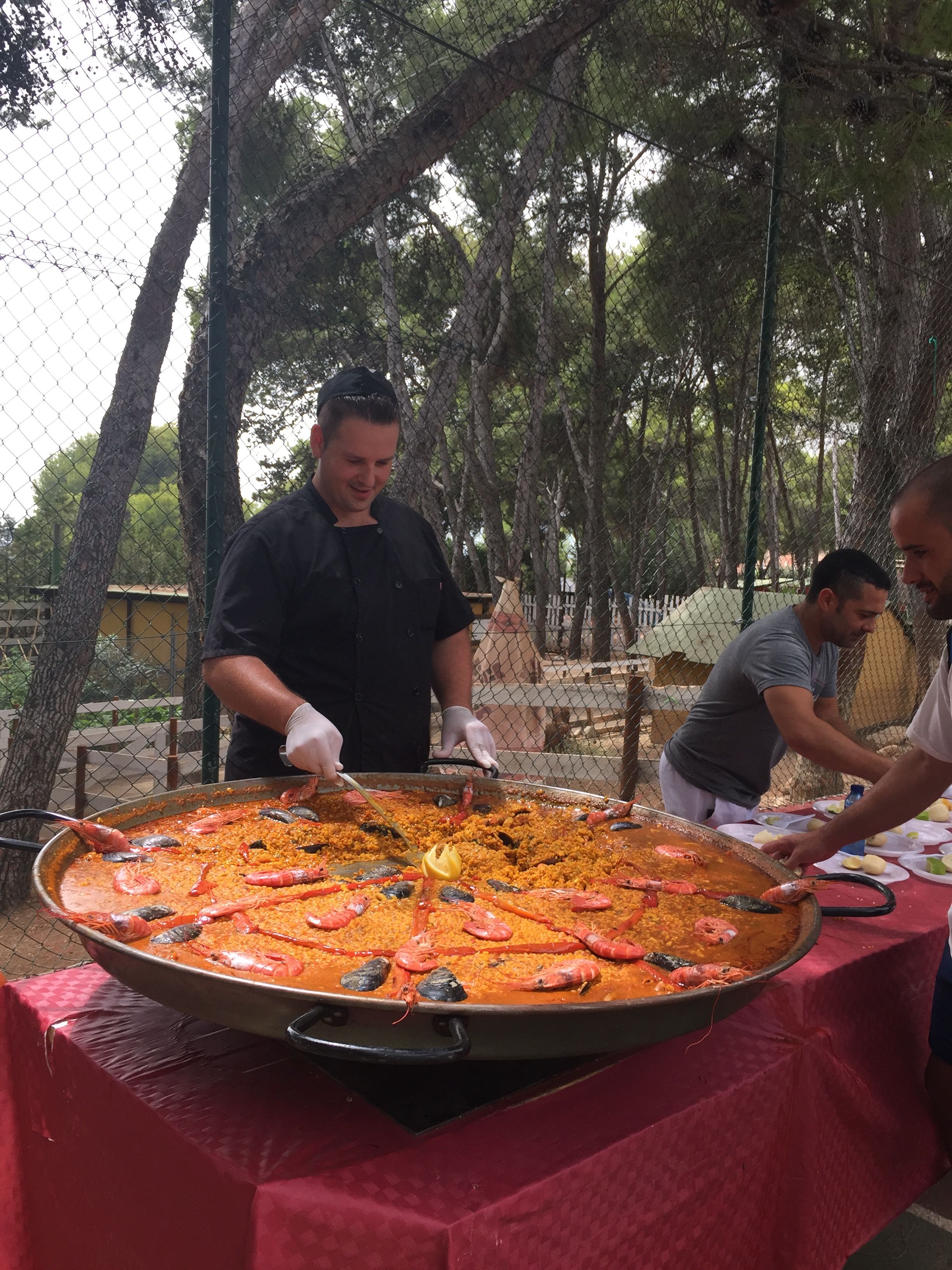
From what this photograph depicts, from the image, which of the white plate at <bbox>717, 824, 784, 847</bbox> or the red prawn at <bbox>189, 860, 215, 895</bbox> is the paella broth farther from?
the white plate at <bbox>717, 824, 784, 847</bbox>

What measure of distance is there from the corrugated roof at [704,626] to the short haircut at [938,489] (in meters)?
7.15

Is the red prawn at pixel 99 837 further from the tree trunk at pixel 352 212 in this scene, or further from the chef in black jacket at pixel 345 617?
the tree trunk at pixel 352 212

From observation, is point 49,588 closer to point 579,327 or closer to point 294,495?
point 294,495

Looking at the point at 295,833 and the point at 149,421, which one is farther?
the point at 149,421

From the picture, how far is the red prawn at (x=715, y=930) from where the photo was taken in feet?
4.75

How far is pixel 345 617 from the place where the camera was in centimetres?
248

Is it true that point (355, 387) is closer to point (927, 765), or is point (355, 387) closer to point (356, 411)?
point (356, 411)

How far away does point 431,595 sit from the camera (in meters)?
2.71

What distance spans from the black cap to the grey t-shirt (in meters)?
1.74

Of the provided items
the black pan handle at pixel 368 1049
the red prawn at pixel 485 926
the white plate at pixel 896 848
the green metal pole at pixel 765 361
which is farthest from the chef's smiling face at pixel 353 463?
the green metal pole at pixel 765 361

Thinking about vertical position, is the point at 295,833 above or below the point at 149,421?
below

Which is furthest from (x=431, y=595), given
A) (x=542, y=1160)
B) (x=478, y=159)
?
(x=478, y=159)

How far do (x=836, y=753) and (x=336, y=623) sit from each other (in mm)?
1742

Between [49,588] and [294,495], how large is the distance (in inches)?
104
